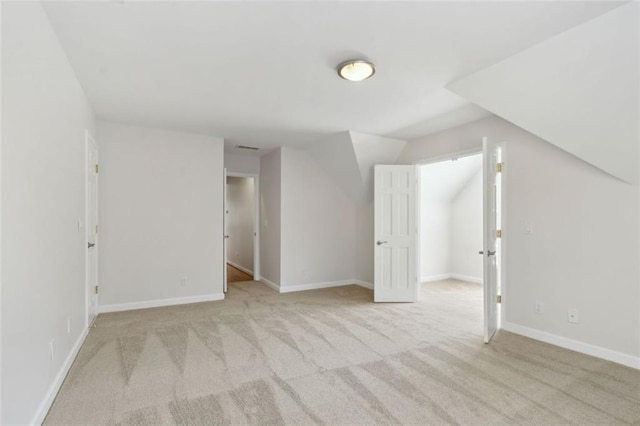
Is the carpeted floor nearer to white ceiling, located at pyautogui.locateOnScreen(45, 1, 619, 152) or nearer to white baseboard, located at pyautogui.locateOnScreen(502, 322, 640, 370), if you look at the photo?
white ceiling, located at pyautogui.locateOnScreen(45, 1, 619, 152)

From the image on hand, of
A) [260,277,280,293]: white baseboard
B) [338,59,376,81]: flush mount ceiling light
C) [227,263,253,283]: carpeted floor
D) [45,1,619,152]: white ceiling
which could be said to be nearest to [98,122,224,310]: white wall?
[45,1,619,152]: white ceiling

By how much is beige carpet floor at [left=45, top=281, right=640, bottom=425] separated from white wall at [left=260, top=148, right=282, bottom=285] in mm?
1770

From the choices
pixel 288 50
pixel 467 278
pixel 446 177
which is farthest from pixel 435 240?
pixel 288 50

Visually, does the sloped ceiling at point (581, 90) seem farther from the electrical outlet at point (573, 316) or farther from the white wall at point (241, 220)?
the white wall at point (241, 220)

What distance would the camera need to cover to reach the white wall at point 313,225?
548 cm

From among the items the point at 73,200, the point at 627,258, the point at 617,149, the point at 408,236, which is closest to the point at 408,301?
the point at 408,236

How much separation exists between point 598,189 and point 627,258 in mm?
646

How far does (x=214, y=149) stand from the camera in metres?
4.90

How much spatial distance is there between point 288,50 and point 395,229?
324 cm

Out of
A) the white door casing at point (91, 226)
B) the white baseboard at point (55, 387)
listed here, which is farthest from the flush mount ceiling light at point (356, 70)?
the white baseboard at point (55, 387)

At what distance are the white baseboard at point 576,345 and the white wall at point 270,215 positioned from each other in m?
3.54

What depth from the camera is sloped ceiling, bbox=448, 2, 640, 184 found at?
203cm

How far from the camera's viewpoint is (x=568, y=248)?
3.11 meters

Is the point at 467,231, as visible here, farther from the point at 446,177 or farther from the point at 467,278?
the point at 446,177
